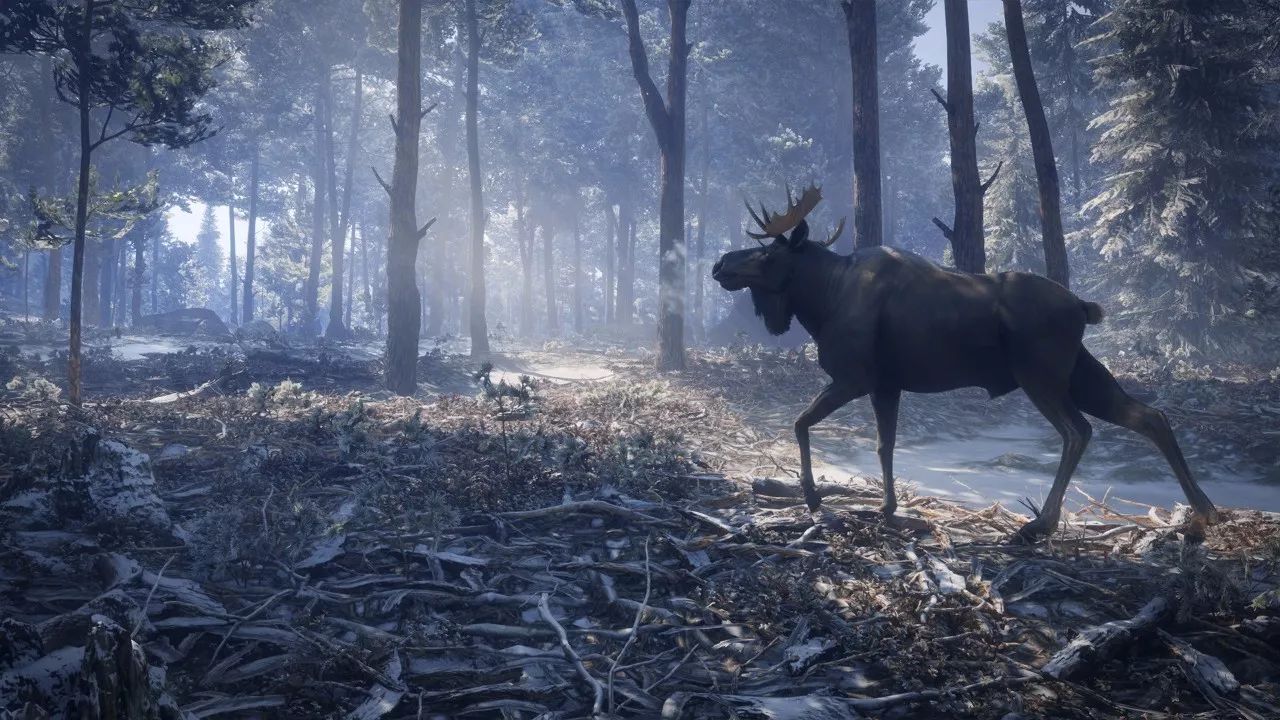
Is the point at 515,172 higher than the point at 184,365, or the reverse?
the point at 515,172

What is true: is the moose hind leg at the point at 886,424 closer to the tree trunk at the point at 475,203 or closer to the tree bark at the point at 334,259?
the tree trunk at the point at 475,203

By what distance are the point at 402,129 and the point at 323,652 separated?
14880 mm

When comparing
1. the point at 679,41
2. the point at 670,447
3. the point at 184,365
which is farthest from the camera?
the point at 679,41

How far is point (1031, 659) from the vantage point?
12.5 feet

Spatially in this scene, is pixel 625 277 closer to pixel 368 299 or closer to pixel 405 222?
pixel 368 299

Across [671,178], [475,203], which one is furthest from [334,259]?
[671,178]

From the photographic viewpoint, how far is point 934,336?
221 inches

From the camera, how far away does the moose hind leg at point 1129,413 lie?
17.6 ft

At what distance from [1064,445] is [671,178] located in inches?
601

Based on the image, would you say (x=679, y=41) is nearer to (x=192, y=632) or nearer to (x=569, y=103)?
(x=192, y=632)

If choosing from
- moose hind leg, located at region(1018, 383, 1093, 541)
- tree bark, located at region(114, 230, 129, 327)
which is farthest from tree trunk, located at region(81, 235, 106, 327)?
moose hind leg, located at region(1018, 383, 1093, 541)

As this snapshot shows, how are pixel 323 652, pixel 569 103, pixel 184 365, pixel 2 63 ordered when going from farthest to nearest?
1. pixel 569 103
2. pixel 2 63
3. pixel 184 365
4. pixel 323 652

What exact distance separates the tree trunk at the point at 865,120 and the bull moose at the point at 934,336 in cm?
923

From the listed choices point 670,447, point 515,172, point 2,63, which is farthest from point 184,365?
point 515,172
